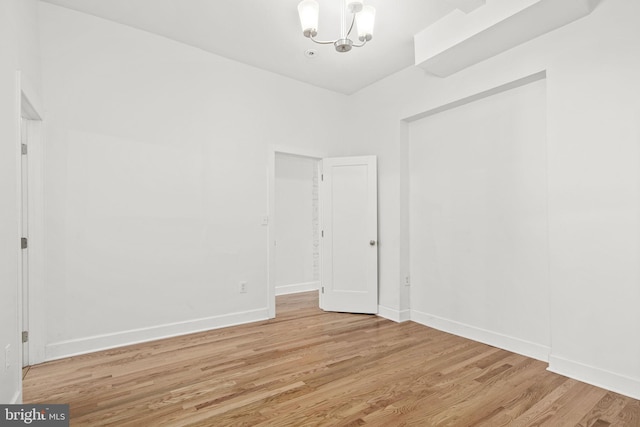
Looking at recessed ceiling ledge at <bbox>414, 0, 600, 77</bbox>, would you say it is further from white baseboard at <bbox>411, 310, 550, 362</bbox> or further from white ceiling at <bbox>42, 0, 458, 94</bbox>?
white baseboard at <bbox>411, 310, 550, 362</bbox>

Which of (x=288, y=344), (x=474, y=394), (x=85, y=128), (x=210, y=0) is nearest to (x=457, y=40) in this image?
(x=210, y=0)

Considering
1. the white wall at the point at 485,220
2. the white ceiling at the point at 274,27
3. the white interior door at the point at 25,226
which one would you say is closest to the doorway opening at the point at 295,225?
the white ceiling at the point at 274,27

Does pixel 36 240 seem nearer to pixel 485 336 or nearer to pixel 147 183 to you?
pixel 147 183

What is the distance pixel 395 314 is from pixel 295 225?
264 centimetres

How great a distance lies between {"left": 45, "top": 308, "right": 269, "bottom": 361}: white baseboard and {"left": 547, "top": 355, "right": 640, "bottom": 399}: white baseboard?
298cm

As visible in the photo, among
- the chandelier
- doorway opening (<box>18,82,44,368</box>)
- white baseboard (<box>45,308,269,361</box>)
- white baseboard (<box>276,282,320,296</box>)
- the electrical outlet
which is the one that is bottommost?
white baseboard (<box>276,282,320,296</box>)

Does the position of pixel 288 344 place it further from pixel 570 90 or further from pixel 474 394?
pixel 570 90

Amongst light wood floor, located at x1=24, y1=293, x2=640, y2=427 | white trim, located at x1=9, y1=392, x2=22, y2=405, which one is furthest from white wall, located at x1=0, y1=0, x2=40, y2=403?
light wood floor, located at x1=24, y1=293, x2=640, y2=427

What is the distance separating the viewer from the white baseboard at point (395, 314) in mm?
4098

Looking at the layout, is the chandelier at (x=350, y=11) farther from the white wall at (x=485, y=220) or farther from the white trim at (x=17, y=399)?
the white trim at (x=17, y=399)

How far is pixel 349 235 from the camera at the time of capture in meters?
4.51

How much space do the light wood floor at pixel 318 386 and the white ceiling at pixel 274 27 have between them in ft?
9.99

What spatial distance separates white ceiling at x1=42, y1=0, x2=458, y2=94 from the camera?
2.97 metres

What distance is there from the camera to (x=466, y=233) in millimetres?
3607
